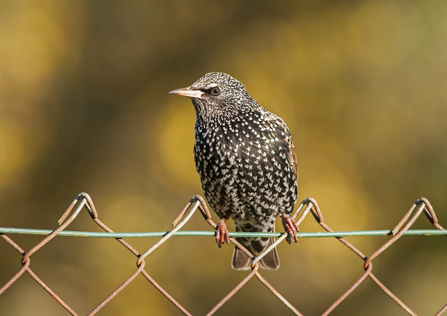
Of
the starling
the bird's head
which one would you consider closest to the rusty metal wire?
the starling

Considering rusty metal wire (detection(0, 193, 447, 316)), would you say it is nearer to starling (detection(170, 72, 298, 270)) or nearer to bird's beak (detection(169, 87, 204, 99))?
starling (detection(170, 72, 298, 270))

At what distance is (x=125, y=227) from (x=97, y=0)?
9.12 feet

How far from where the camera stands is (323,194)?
5.14m

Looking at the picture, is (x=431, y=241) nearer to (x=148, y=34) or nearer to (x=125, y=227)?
(x=125, y=227)

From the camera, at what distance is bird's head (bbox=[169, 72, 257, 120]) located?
9.41ft

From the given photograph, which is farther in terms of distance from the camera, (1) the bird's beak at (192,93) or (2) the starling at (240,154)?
(1) the bird's beak at (192,93)

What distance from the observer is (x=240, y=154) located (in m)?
2.66

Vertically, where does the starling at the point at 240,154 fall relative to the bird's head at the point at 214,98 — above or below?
below

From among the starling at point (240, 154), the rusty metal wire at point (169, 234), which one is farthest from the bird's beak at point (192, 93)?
the rusty metal wire at point (169, 234)

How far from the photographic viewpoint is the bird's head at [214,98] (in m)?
2.87

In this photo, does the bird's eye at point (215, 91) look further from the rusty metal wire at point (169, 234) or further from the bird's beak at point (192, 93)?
the rusty metal wire at point (169, 234)

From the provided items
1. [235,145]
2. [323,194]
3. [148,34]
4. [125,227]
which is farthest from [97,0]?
[235,145]

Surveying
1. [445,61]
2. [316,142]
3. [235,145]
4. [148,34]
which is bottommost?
[235,145]

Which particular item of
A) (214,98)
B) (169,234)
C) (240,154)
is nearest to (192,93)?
(214,98)
